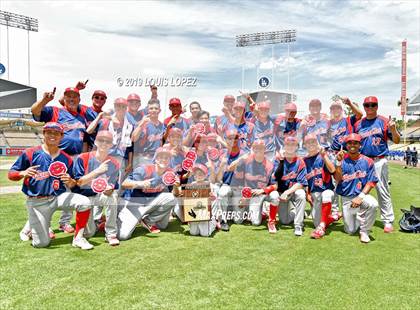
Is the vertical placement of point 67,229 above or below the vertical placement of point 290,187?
below

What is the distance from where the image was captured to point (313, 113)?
258 inches

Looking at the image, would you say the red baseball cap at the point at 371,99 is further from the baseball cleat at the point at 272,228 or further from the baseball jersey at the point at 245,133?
the baseball cleat at the point at 272,228

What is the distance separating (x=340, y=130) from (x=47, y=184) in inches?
197

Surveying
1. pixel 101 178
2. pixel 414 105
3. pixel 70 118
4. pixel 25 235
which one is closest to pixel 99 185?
pixel 101 178

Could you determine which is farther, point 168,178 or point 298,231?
point 298,231

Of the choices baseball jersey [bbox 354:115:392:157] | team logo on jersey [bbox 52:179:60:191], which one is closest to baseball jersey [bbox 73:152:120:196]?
team logo on jersey [bbox 52:179:60:191]

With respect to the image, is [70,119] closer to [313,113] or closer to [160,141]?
[160,141]

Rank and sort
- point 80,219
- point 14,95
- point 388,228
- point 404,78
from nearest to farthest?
point 80,219, point 388,228, point 14,95, point 404,78

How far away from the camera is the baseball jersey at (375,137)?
5.50 meters

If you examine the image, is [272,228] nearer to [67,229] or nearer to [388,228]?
[388,228]

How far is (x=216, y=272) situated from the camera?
3641mm

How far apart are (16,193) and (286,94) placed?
2743cm

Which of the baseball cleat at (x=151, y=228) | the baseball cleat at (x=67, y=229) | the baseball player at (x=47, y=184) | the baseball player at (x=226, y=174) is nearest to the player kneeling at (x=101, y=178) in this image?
the baseball player at (x=47, y=184)

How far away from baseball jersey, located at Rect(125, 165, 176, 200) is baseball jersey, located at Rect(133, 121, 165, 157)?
67 cm
